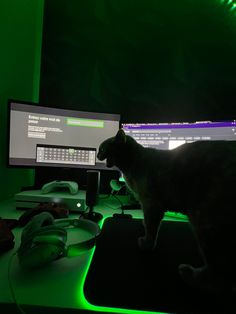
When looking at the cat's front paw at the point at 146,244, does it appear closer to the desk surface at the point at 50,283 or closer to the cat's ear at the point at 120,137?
the desk surface at the point at 50,283

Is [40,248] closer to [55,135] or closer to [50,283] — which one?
[50,283]

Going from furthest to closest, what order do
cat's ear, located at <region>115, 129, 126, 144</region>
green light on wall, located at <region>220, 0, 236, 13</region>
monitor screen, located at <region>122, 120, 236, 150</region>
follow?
green light on wall, located at <region>220, 0, 236, 13</region> < monitor screen, located at <region>122, 120, 236, 150</region> < cat's ear, located at <region>115, 129, 126, 144</region>

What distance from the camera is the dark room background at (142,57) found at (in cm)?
114

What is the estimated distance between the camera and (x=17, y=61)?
1.06 m

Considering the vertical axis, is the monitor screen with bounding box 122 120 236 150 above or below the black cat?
above

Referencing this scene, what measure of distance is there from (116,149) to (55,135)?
515mm

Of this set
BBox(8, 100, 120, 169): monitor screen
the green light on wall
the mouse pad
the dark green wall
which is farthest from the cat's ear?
the green light on wall

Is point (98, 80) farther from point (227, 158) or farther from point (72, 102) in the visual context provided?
point (227, 158)

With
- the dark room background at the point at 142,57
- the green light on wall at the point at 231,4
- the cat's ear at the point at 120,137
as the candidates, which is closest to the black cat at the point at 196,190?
the cat's ear at the point at 120,137

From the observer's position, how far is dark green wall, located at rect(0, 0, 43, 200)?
3.19 ft

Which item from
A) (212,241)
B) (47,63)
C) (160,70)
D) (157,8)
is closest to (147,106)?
(160,70)

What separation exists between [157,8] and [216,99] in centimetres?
70

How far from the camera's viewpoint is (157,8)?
3.84 feet

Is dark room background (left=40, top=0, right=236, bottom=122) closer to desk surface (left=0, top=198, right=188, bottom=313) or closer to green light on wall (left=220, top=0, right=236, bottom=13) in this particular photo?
green light on wall (left=220, top=0, right=236, bottom=13)
